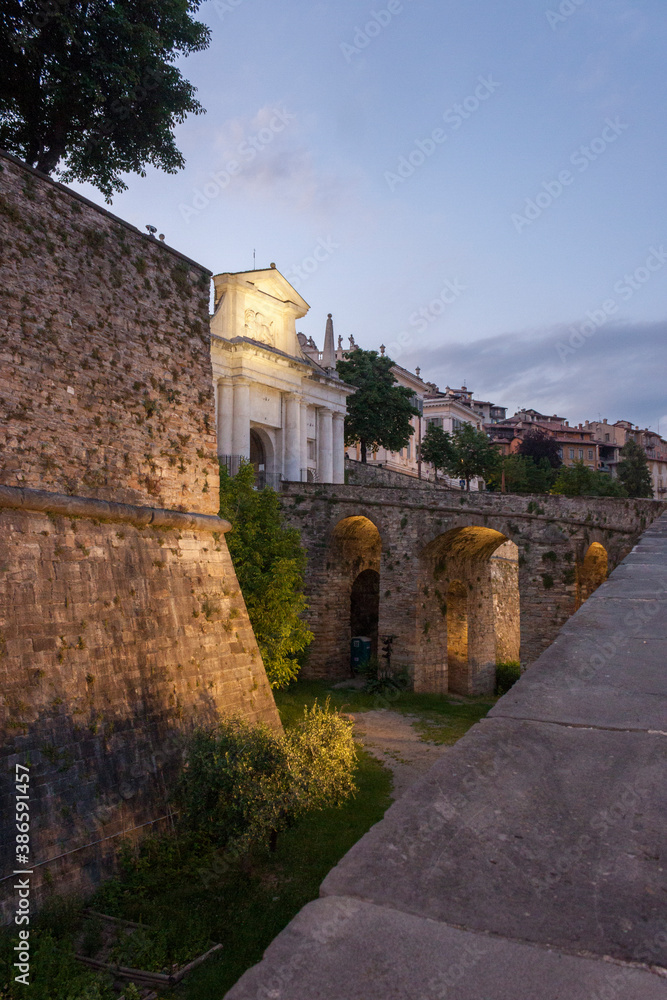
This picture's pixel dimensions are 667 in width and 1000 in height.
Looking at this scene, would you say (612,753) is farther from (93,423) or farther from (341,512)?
(341,512)

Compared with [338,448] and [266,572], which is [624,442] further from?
[266,572]

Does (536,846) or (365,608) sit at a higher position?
(536,846)

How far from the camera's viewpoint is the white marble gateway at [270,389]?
30.6 meters

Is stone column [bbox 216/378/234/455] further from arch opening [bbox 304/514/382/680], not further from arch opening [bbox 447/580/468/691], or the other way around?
arch opening [bbox 447/580/468/691]

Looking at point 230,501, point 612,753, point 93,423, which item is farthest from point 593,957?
point 230,501

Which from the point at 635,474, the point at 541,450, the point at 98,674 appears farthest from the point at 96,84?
the point at 541,450

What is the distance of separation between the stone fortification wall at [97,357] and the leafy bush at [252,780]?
170 inches

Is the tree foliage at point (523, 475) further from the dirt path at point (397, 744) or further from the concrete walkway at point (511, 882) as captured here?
the concrete walkway at point (511, 882)

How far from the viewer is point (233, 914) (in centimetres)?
898

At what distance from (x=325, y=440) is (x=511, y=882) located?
35.0 metres

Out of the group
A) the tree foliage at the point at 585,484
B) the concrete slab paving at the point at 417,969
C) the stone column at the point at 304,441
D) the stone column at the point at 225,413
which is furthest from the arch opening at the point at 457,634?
the tree foliage at the point at 585,484

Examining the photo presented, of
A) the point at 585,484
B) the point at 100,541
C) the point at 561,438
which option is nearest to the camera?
the point at 100,541

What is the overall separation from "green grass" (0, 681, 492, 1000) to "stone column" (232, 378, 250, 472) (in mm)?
19896

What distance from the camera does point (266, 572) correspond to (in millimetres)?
19047
